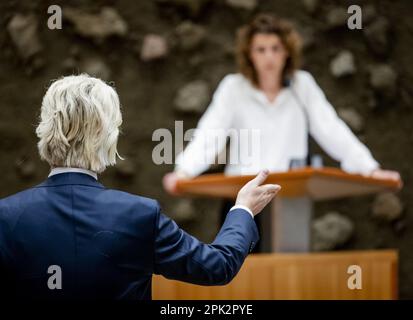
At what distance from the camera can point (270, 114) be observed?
305 centimetres

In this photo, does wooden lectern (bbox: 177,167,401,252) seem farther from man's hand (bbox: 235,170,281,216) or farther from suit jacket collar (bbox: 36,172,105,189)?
suit jacket collar (bbox: 36,172,105,189)

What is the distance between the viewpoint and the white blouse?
2979mm

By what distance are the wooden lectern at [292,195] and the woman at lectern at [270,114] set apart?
0.80 feet

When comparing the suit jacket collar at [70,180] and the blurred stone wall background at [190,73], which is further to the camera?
the blurred stone wall background at [190,73]

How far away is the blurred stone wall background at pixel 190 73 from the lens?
3.81 meters

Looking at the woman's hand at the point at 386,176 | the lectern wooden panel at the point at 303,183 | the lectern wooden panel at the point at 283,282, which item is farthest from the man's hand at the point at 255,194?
the woman's hand at the point at 386,176

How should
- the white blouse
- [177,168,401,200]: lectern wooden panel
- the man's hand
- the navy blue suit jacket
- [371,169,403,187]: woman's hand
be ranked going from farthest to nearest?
the white blouse, [371,169,403,187]: woman's hand, [177,168,401,200]: lectern wooden panel, the man's hand, the navy blue suit jacket

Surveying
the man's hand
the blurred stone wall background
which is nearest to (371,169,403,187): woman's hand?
the blurred stone wall background

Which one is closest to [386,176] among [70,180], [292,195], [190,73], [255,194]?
[292,195]

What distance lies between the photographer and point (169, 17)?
395 cm

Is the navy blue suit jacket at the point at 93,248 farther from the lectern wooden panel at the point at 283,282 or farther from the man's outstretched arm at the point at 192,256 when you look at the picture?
the lectern wooden panel at the point at 283,282

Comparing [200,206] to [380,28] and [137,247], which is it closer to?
[380,28]

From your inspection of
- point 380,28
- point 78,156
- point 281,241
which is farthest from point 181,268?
point 380,28

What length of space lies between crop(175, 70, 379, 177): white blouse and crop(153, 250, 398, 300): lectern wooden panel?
0.55 metres
